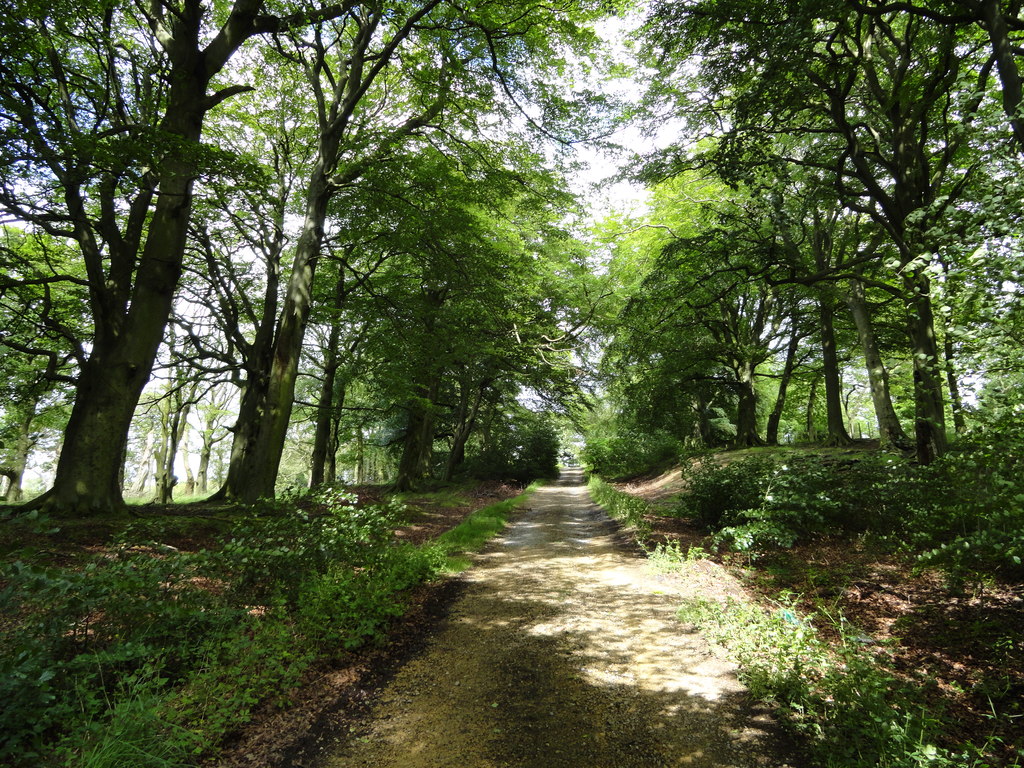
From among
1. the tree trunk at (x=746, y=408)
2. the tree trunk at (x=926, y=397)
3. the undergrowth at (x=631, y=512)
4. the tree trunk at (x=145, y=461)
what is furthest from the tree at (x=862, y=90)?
the tree trunk at (x=145, y=461)

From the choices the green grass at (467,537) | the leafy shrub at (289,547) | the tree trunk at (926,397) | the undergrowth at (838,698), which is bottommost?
the green grass at (467,537)

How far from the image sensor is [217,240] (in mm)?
12750

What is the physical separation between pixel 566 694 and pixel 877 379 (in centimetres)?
1194

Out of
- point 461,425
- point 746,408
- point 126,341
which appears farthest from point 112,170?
point 746,408

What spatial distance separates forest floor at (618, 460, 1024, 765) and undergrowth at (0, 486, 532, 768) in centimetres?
448

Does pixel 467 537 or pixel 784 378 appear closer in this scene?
pixel 467 537

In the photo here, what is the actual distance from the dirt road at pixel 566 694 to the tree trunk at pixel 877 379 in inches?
324

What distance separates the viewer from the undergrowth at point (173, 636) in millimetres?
2357

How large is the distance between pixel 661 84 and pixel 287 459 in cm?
4289

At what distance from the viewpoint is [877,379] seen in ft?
37.7

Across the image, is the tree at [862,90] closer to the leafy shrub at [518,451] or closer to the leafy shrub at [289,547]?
the leafy shrub at [289,547]

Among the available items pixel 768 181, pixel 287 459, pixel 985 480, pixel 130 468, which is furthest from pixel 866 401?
pixel 130 468

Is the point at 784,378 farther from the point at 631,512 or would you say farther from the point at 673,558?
the point at 673,558

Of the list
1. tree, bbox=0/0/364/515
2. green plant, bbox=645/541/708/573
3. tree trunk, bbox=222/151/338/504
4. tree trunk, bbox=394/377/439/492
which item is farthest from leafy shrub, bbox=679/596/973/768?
tree trunk, bbox=394/377/439/492
